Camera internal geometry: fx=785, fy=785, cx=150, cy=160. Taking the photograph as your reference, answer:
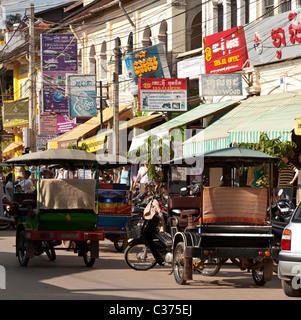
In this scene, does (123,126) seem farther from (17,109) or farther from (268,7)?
(17,109)

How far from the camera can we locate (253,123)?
74.1 feet

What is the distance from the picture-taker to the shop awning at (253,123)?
20.7 metres

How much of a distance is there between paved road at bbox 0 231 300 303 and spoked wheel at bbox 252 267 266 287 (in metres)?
0.09

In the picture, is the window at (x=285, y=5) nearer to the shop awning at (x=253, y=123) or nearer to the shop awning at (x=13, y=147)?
the shop awning at (x=253, y=123)

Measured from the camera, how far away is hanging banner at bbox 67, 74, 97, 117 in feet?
109

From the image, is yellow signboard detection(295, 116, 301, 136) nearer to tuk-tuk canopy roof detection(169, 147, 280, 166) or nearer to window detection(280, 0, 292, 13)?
tuk-tuk canopy roof detection(169, 147, 280, 166)

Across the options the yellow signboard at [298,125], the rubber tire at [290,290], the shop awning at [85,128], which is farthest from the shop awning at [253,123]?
the shop awning at [85,128]

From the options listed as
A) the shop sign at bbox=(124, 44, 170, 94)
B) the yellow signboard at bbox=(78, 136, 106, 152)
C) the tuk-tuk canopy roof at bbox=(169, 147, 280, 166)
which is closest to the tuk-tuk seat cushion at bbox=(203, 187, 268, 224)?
the tuk-tuk canopy roof at bbox=(169, 147, 280, 166)

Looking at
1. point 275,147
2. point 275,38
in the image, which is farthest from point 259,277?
point 275,38

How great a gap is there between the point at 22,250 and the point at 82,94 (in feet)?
62.6

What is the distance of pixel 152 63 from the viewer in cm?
3212

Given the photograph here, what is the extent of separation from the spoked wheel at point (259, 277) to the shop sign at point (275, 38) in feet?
39.5
